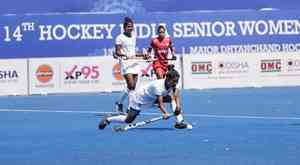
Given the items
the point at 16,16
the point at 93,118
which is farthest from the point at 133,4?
the point at 93,118

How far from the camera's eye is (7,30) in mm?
27938

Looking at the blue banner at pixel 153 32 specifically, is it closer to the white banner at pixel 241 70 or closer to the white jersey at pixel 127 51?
the white banner at pixel 241 70

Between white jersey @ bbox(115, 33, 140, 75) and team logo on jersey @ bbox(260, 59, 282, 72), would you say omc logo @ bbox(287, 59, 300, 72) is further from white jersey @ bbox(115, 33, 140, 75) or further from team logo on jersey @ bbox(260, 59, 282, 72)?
white jersey @ bbox(115, 33, 140, 75)

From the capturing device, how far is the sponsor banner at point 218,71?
26.8 metres

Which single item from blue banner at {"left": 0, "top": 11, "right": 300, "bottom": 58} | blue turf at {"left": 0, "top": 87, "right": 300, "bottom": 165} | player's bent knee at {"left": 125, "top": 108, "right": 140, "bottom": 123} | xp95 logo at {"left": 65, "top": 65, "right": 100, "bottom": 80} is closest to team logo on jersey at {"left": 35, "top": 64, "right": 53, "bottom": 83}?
xp95 logo at {"left": 65, "top": 65, "right": 100, "bottom": 80}

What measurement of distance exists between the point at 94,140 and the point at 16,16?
49.0ft

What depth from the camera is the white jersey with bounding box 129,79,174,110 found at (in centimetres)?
1432

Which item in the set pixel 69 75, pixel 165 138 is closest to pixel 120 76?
pixel 69 75

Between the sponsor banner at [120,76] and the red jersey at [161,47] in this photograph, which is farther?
the sponsor banner at [120,76]

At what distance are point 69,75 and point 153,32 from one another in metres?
3.67

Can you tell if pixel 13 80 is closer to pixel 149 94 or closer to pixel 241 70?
pixel 241 70

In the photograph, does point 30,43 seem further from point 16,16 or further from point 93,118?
point 93,118

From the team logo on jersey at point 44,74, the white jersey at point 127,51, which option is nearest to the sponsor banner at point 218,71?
the team logo on jersey at point 44,74

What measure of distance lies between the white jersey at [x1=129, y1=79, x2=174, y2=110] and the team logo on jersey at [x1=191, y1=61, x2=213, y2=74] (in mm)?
12040
